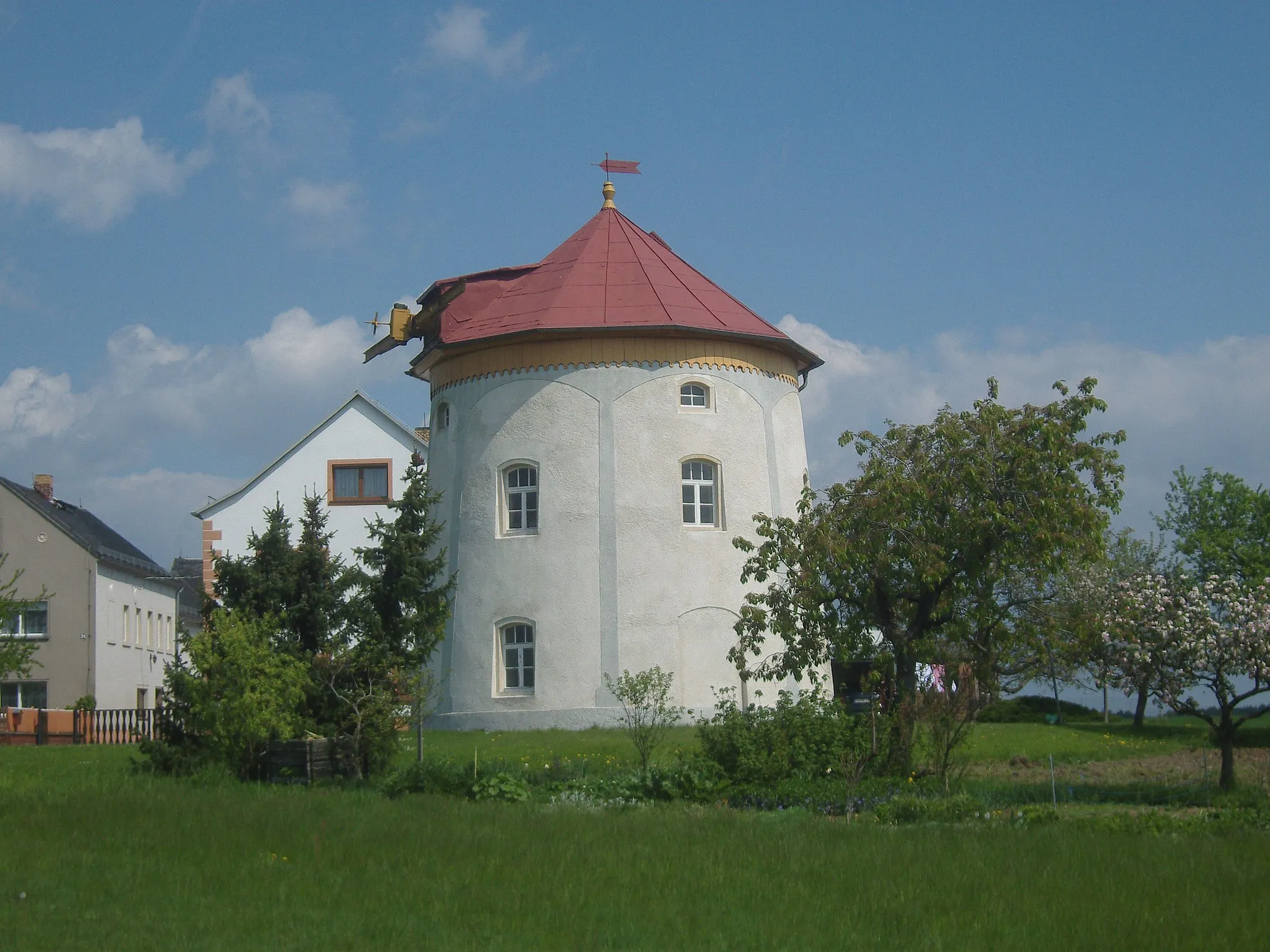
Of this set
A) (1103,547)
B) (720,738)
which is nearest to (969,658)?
(1103,547)

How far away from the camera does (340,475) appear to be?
155 feet

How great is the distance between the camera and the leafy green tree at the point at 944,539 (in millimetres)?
20031

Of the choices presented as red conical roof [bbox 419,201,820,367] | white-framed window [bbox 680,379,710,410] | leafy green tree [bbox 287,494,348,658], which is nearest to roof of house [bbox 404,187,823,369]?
red conical roof [bbox 419,201,820,367]

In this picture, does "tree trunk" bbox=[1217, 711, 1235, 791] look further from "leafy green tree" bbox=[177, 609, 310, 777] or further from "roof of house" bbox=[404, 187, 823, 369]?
"roof of house" bbox=[404, 187, 823, 369]

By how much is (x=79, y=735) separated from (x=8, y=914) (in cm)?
2109

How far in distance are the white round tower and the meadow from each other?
12829mm

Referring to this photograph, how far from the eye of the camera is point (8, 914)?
9.68m

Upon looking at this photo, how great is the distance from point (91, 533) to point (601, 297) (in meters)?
27.6

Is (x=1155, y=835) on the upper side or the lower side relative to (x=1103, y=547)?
lower

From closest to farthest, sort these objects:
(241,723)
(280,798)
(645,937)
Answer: (645,937) < (280,798) < (241,723)

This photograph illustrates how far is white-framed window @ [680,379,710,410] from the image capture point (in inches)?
1186

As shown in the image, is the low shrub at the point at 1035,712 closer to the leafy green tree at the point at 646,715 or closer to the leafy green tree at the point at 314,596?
the leafy green tree at the point at 646,715

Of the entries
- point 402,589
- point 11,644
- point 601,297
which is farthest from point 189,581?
point 11,644

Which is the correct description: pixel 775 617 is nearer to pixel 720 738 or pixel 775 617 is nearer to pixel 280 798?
pixel 720 738
